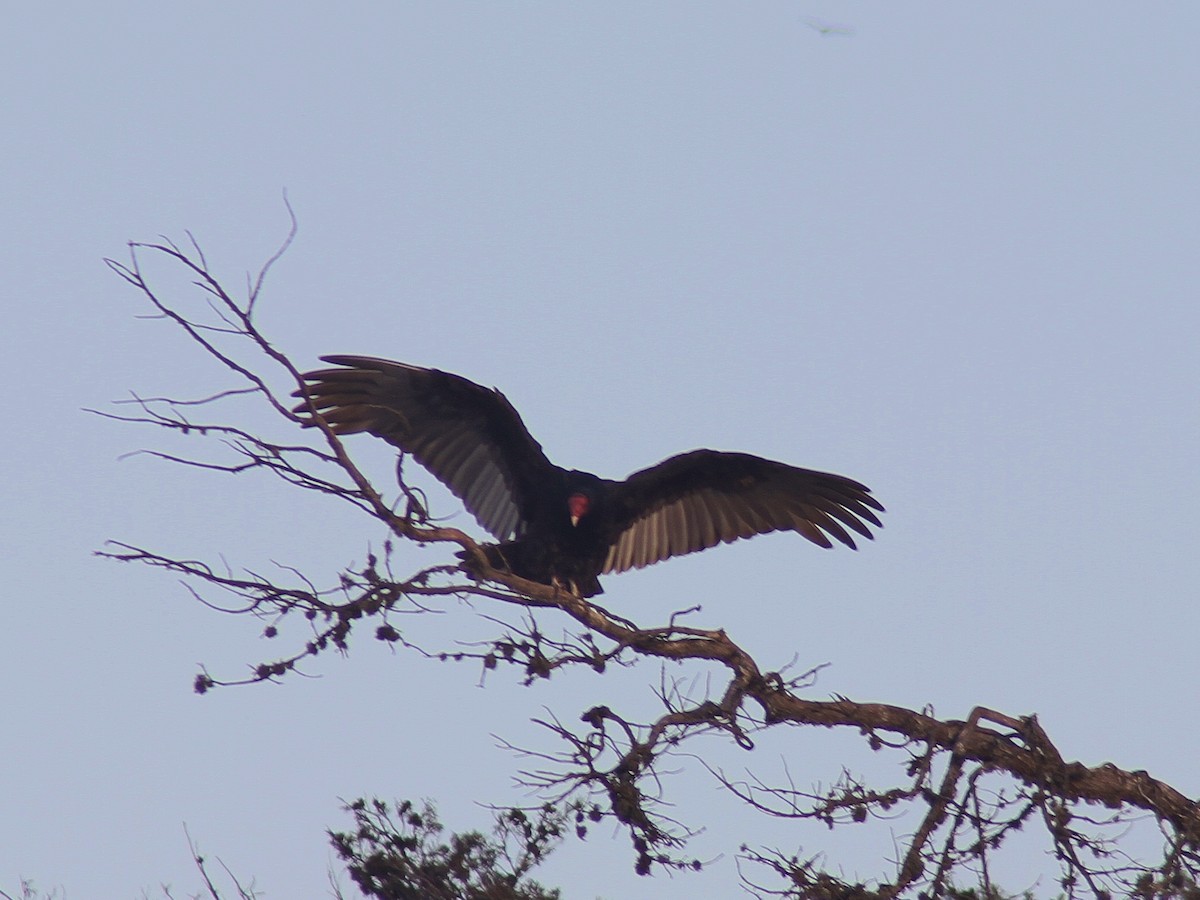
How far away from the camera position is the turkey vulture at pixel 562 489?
18.1 ft

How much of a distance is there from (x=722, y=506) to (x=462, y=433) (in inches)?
49.3

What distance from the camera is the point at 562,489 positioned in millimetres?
5641

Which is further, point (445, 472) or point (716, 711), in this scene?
point (445, 472)

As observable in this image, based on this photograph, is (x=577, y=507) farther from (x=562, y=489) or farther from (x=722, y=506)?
(x=722, y=506)

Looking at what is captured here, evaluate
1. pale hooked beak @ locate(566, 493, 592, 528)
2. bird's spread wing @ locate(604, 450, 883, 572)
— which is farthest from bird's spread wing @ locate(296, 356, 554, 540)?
bird's spread wing @ locate(604, 450, 883, 572)

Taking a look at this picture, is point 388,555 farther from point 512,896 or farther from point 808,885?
point 808,885

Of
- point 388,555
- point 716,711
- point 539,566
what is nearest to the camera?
point 388,555

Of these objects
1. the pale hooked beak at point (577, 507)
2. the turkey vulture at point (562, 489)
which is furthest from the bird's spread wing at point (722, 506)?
the pale hooked beak at point (577, 507)

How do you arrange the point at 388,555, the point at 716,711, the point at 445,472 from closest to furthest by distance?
the point at 388,555 → the point at 716,711 → the point at 445,472

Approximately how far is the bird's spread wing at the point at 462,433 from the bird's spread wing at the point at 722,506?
0.48 metres

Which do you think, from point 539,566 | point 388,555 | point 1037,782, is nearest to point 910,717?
point 1037,782

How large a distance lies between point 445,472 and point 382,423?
381 millimetres

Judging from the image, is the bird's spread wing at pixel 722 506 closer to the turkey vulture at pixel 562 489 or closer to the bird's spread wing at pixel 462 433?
the turkey vulture at pixel 562 489

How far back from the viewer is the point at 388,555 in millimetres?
3441
